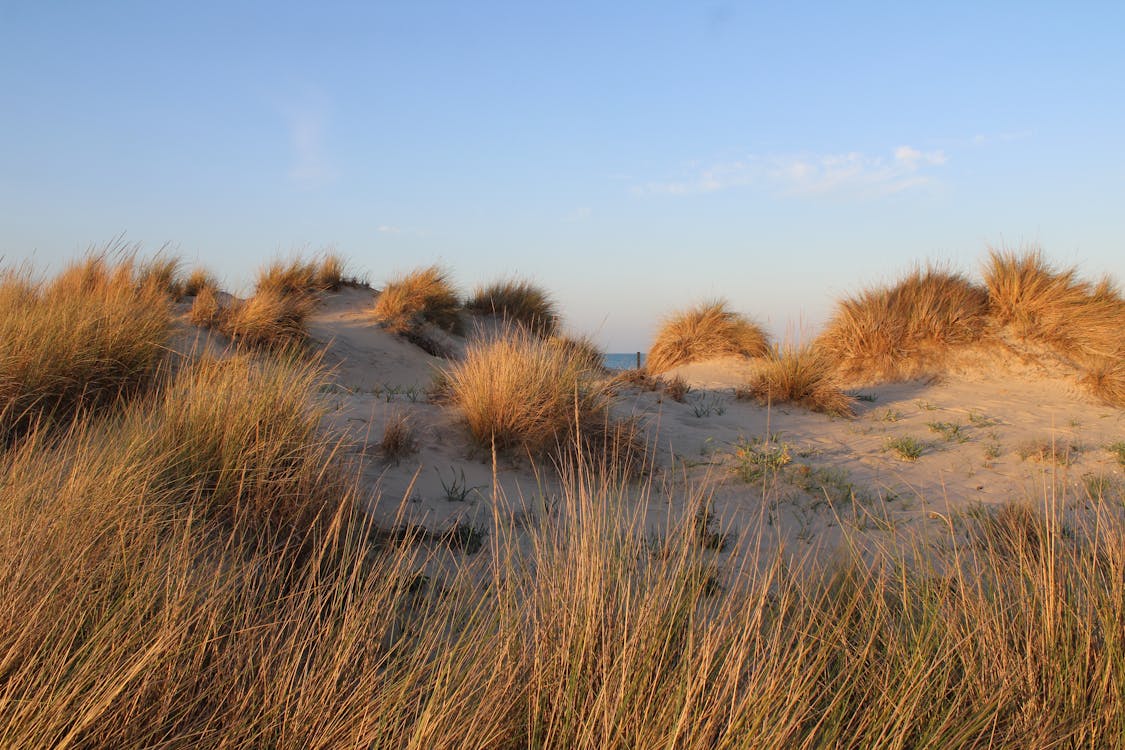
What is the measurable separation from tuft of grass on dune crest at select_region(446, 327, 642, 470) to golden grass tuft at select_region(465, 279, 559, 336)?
884 cm

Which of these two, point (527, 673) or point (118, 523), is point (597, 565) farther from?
point (118, 523)

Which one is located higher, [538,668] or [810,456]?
[810,456]

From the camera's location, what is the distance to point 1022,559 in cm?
229

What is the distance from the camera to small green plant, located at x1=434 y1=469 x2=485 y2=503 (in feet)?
13.9

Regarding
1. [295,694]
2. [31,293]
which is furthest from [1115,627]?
[31,293]

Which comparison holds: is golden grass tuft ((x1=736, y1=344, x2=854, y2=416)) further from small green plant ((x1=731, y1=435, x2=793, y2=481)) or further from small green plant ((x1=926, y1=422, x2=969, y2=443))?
small green plant ((x1=731, y1=435, x2=793, y2=481))

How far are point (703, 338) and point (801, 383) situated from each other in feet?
11.0

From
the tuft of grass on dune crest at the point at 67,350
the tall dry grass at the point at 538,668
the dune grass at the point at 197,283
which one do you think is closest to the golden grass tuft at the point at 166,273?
the dune grass at the point at 197,283

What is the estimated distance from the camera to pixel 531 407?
5035mm

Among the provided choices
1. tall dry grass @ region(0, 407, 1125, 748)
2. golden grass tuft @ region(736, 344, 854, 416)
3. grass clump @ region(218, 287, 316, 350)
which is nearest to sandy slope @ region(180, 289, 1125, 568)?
golden grass tuft @ region(736, 344, 854, 416)

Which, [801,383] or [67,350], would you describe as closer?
[67,350]

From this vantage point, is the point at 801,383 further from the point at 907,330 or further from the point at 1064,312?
the point at 1064,312

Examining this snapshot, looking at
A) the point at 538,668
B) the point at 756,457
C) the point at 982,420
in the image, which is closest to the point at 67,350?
the point at 538,668

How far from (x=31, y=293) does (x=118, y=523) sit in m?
4.61
